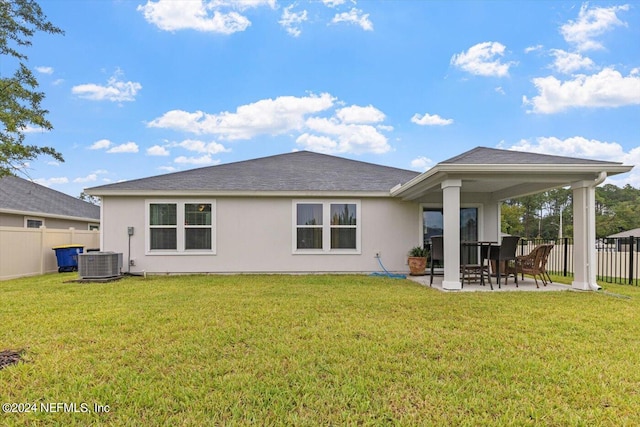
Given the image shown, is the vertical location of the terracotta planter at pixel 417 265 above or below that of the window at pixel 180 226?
below

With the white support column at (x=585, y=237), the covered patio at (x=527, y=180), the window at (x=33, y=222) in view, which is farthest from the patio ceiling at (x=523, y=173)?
the window at (x=33, y=222)

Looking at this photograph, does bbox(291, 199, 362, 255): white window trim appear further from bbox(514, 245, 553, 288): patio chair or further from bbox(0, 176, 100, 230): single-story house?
bbox(0, 176, 100, 230): single-story house

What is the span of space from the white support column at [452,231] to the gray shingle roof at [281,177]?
316cm

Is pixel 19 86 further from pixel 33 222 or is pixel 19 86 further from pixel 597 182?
pixel 597 182

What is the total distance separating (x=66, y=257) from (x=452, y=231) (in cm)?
1155

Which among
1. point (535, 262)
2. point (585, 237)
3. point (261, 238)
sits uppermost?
point (585, 237)

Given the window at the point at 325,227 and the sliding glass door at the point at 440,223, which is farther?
the sliding glass door at the point at 440,223

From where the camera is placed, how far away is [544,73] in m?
13.8

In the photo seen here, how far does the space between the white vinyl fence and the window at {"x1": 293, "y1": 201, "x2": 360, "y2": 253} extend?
785 cm

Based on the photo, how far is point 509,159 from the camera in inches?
300

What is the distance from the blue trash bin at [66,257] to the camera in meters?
11.4

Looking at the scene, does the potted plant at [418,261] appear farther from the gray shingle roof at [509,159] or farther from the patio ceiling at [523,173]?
the gray shingle roof at [509,159]

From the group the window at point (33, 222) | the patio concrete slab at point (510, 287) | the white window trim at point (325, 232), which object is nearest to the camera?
the patio concrete slab at point (510, 287)

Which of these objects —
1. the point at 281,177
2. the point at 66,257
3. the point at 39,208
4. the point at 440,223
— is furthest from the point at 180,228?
the point at 39,208
